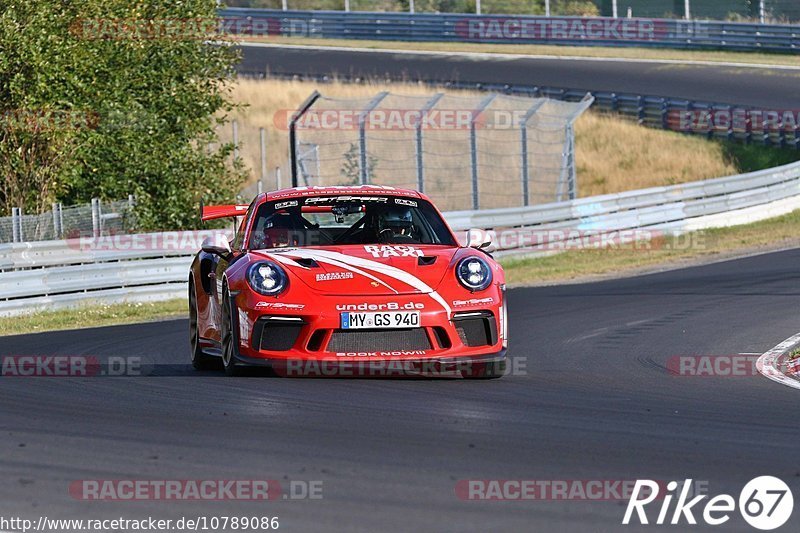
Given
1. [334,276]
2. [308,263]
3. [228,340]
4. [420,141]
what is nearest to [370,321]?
[334,276]

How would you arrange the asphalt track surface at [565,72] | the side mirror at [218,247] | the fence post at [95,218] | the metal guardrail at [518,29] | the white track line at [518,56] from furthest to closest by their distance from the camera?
1. the metal guardrail at [518,29]
2. the white track line at [518,56]
3. the asphalt track surface at [565,72]
4. the fence post at [95,218]
5. the side mirror at [218,247]

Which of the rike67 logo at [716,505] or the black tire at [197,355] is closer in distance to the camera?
the rike67 logo at [716,505]

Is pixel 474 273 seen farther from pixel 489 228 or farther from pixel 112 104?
pixel 112 104

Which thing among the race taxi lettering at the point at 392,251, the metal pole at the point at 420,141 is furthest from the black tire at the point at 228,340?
the metal pole at the point at 420,141

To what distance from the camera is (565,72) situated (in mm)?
40469

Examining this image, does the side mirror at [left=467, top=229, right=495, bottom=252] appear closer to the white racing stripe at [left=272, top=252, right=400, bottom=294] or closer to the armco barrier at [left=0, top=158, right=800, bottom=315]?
the white racing stripe at [left=272, top=252, right=400, bottom=294]

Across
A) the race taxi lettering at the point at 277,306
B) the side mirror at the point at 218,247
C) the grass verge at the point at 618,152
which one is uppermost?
the side mirror at the point at 218,247

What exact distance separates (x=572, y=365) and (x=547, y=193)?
1797 cm

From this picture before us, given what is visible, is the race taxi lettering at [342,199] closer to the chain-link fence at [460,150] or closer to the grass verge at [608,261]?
the grass verge at [608,261]

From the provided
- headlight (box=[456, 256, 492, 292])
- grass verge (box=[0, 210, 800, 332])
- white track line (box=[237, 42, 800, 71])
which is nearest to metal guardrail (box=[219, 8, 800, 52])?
white track line (box=[237, 42, 800, 71])

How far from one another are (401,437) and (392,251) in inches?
108

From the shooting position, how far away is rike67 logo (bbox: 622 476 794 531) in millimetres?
4824

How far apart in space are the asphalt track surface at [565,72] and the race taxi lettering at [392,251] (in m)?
27.8

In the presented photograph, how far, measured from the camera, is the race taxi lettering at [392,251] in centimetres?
Answer: 895
